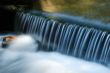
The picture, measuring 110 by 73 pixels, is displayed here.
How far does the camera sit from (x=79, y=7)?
1609 centimetres

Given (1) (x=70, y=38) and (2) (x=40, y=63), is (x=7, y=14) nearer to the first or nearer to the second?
(1) (x=70, y=38)

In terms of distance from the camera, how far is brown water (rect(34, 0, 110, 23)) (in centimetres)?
1461

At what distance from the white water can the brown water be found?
3.71 meters

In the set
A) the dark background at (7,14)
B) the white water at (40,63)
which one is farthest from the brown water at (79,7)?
the white water at (40,63)

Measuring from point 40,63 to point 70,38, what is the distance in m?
1.45

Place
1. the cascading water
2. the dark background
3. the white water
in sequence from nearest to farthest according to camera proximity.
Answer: the white water → the cascading water → the dark background

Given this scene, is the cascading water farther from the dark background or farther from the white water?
the dark background

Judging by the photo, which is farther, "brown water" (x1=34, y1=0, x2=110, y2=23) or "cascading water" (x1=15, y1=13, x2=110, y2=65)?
"brown water" (x1=34, y1=0, x2=110, y2=23)

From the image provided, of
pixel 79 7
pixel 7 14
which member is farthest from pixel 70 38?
pixel 79 7

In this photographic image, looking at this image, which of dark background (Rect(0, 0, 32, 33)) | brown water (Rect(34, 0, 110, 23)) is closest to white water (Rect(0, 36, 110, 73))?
dark background (Rect(0, 0, 32, 33))

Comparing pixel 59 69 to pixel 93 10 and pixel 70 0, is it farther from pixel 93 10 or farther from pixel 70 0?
pixel 70 0

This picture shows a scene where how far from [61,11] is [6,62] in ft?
18.0

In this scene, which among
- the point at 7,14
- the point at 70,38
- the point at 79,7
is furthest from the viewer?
A: the point at 79,7

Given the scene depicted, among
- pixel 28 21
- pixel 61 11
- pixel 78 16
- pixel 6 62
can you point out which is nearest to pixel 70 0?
pixel 61 11
